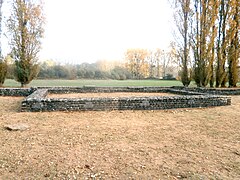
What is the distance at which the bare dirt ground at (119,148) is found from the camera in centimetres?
290

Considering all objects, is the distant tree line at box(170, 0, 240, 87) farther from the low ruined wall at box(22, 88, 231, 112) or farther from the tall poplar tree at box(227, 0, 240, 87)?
the low ruined wall at box(22, 88, 231, 112)

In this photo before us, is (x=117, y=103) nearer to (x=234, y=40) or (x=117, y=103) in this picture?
(x=117, y=103)

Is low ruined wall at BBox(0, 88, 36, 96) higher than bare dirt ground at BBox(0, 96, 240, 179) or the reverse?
higher

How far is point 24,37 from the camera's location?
16.9 m

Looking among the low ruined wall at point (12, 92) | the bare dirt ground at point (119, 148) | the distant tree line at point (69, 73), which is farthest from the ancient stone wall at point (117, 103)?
the distant tree line at point (69, 73)

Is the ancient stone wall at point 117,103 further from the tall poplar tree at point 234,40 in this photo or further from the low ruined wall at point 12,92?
the tall poplar tree at point 234,40

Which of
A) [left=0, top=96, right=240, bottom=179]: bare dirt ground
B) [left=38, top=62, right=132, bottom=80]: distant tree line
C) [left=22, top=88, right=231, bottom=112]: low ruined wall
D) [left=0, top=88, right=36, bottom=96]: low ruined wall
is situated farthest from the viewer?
[left=38, top=62, right=132, bottom=80]: distant tree line

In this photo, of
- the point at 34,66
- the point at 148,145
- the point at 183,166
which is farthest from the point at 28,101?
Answer: the point at 34,66

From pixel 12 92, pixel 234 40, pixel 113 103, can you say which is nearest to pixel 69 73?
pixel 12 92

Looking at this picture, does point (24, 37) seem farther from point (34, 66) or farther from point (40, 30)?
point (34, 66)

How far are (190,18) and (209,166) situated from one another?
18599mm

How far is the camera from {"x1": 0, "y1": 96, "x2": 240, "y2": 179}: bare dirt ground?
2.90m

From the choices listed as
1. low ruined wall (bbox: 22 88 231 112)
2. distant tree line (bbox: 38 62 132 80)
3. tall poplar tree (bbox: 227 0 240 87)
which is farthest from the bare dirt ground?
distant tree line (bbox: 38 62 132 80)

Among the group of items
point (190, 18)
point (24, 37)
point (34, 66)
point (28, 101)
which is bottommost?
point (28, 101)
